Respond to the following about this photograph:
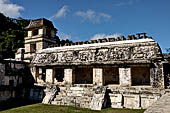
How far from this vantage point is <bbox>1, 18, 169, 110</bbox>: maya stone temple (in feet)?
35.9

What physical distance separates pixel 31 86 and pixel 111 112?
329 inches

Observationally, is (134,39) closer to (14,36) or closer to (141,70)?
(141,70)

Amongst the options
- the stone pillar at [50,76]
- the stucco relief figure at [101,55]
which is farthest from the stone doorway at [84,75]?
the stucco relief figure at [101,55]

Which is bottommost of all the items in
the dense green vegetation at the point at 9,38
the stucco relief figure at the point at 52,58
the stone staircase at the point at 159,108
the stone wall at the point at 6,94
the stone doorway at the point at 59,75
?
the stone wall at the point at 6,94

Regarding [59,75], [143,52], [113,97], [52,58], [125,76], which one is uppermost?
[143,52]

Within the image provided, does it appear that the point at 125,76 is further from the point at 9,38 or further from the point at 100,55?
the point at 9,38

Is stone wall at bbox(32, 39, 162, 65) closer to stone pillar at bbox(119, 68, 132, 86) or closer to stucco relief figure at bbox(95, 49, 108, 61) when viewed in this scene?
stucco relief figure at bbox(95, 49, 108, 61)

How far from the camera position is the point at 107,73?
1561cm

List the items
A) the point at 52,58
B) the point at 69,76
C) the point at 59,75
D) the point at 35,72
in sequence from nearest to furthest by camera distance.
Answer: the point at 69,76
the point at 52,58
the point at 35,72
the point at 59,75

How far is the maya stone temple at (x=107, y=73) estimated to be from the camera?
10938mm

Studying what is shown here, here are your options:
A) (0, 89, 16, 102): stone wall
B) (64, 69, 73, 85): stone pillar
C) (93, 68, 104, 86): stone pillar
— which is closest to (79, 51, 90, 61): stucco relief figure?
(64, 69, 73, 85): stone pillar

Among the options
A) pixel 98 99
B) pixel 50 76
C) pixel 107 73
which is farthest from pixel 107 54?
pixel 50 76

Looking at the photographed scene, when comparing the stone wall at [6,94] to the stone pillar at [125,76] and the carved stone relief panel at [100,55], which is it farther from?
the stone pillar at [125,76]

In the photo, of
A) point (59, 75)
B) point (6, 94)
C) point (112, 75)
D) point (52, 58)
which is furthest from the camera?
point (59, 75)
